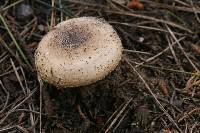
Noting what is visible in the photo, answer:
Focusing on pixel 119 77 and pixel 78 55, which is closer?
pixel 78 55

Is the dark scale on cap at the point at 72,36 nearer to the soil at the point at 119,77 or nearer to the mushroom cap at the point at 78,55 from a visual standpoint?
the mushroom cap at the point at 78,55

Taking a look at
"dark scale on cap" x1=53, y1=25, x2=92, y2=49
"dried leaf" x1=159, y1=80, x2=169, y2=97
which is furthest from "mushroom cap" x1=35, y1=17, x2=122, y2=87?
"dried leaf" x1=159, y1=80, x2=169, y2=97

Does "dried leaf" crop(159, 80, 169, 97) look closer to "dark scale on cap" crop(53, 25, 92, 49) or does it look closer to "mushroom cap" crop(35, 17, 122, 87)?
"mushroom cap" crop(35, 17, 122, 87)

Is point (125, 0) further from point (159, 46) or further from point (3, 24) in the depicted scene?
point (3, 24)

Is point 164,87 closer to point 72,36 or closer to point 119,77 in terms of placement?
point 119,77

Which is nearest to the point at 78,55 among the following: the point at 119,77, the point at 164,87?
the point at 119,77
